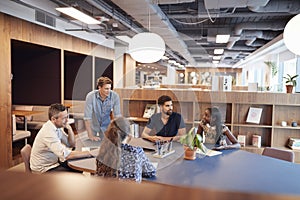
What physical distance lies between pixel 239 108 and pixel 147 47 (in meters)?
1.88

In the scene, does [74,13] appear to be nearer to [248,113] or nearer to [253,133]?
[248,113]

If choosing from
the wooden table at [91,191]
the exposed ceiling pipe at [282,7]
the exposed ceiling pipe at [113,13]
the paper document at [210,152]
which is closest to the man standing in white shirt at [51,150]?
the paper document at [210,152]

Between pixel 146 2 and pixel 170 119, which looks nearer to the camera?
pixel 170 119

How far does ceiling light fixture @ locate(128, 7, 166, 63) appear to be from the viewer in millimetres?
3381

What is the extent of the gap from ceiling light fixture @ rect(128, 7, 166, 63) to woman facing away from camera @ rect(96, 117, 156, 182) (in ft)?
4.73

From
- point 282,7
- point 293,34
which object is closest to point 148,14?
point 282,7

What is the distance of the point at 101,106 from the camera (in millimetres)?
3795

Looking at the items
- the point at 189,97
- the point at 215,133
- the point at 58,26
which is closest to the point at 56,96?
the point at 58,26

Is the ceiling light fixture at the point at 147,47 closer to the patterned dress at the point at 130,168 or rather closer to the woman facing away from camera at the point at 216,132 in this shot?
the woman facing away from camera at the point at 216,132

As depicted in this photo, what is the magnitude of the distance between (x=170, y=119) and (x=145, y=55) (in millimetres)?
850

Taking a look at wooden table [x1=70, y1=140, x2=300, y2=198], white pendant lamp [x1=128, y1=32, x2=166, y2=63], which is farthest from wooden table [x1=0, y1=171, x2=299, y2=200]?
white pendant lamp [x1=128, y1=32, x2=166, y2=63]

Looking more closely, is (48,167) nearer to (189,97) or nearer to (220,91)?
(189,97)

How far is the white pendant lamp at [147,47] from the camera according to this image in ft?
11.1

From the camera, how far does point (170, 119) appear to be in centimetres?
344
